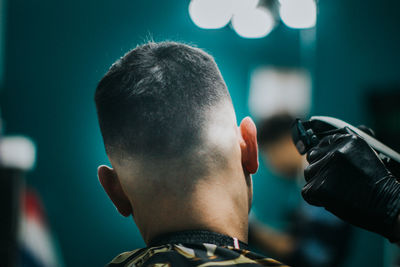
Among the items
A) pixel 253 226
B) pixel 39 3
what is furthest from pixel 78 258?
pixel 39 3

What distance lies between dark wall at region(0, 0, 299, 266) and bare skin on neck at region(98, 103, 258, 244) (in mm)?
2193

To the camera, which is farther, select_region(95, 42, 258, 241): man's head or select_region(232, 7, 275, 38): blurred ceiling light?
select_region(232, 7, 275, 38): blurred ceiling light

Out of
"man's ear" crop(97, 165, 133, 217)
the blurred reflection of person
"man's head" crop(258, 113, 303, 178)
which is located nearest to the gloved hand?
"man's ear" crop(97, 165, 133, 217)

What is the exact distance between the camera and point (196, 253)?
0.78 meters

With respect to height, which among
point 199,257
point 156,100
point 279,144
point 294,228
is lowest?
point 294,228

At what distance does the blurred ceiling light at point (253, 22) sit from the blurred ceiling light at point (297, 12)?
135 mm

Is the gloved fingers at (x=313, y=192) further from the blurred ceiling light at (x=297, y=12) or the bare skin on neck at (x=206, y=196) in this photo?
the blurred ceiling light at (x=297, y=12)

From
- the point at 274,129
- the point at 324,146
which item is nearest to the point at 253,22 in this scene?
the point at 274,129

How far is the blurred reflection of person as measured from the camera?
2.18 meters

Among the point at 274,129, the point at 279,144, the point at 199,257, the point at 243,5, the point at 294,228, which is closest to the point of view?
the point at 199,257

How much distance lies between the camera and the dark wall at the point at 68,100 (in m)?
3.03

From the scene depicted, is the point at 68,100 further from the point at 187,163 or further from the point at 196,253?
the point at 196,253

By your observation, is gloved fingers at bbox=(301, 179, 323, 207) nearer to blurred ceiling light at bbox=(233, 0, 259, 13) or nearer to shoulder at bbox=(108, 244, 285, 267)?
shoulder at bbox=(108, 244, 285, 267)

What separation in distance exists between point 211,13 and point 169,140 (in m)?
2.56
